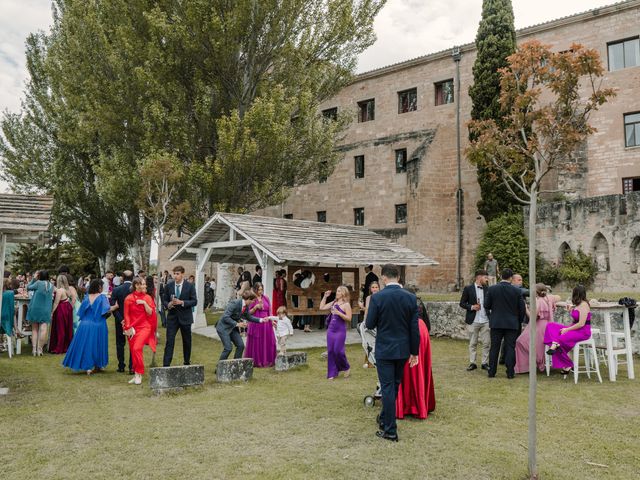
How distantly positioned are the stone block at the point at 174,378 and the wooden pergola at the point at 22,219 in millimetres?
2991

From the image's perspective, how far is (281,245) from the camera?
14.2 metres

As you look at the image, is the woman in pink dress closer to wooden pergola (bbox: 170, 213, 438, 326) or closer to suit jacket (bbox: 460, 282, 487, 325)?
suit jacket (bbox: 460, 282, 487, 325)

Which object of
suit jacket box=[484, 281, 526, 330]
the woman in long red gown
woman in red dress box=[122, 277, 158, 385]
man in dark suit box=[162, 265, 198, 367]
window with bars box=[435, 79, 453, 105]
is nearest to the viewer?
the woman in long red gown

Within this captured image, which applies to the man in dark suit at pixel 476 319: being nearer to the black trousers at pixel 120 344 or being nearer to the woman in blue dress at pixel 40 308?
the black trousers at pixel 120 344


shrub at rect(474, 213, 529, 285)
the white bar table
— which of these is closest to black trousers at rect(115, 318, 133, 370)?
the white bar table

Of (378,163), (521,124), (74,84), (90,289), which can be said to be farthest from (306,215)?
(521,124)

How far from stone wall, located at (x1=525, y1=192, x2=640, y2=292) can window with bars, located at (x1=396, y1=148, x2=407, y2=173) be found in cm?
895

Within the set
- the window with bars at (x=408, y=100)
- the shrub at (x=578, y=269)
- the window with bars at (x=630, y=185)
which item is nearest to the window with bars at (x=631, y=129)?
the window with bars at (x=630, y=185)

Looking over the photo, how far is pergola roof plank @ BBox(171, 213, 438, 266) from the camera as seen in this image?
14.0 meters

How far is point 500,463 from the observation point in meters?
5.00

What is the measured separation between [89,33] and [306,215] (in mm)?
16542

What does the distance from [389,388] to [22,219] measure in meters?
6.53

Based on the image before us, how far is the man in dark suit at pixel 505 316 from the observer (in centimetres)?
898

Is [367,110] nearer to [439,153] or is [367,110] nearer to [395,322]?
[439,153]
